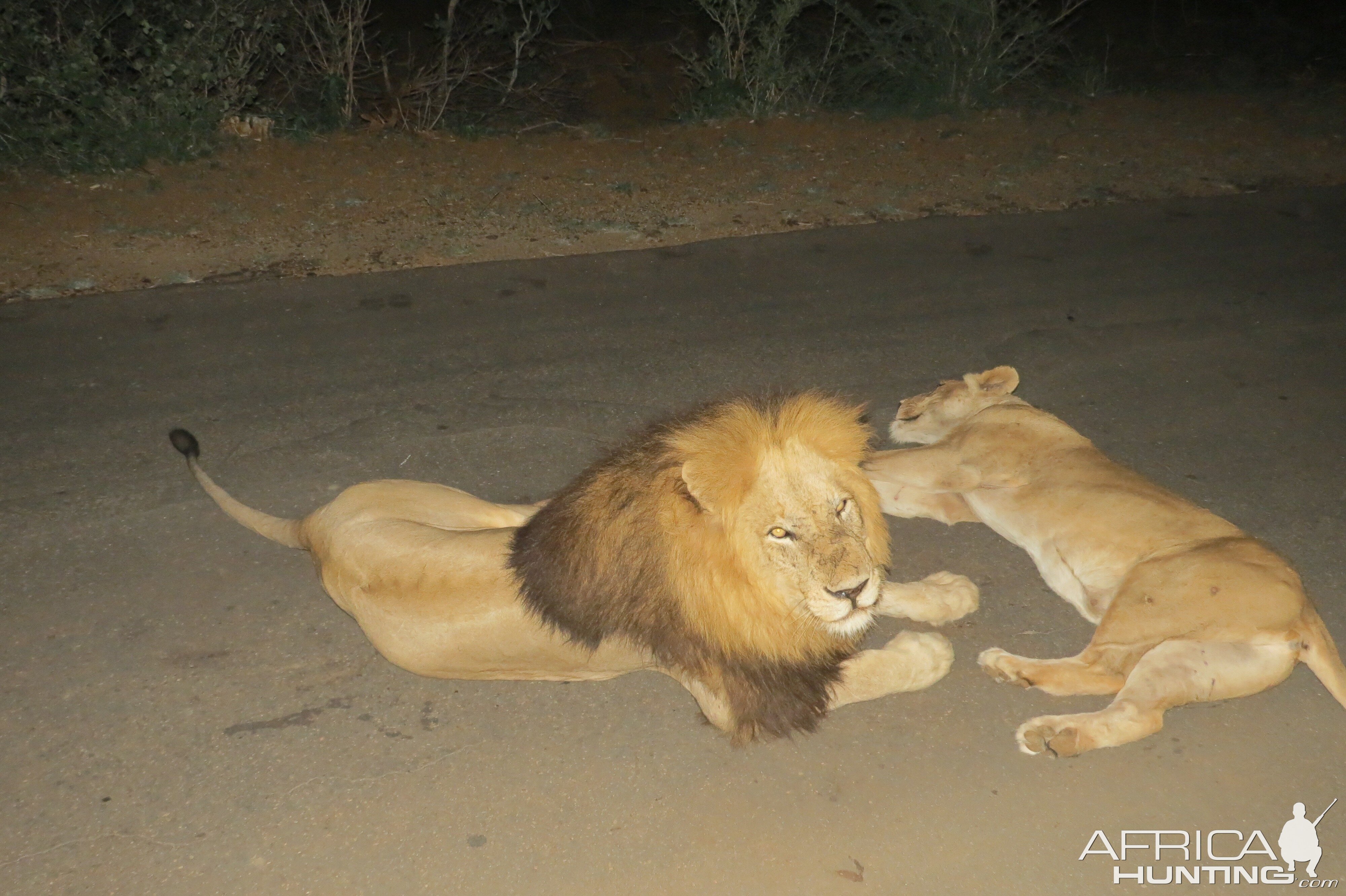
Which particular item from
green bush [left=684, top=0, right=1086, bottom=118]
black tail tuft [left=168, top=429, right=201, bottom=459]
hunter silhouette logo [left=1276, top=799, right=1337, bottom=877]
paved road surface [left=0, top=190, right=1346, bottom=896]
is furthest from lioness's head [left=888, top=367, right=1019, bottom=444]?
green bush [left=684, top=0, right=1086, bottom=118]

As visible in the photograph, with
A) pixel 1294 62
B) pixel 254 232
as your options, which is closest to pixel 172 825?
pixel 254 232

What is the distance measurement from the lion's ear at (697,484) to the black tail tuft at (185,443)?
2502 millimetres

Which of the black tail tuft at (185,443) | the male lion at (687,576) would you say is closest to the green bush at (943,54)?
the black tail tuft at (185,443)

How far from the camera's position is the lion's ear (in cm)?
288

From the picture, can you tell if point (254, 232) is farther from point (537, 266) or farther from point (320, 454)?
point (320, 454)

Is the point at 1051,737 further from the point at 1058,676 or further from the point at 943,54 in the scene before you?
the point at 943,54

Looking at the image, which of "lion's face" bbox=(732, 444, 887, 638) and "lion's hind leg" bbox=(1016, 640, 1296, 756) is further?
"lion's hind leg" bbox=(1016, 640, 1296, 756)

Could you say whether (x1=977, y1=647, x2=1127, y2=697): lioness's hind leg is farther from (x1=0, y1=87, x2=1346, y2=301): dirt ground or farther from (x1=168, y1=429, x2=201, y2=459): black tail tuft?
(x1=0, y1=87, x2=1346, y2=301): dirt ground

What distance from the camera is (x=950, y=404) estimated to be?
5.05m

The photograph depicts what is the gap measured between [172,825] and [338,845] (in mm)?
531

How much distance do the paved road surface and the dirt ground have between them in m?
0.61

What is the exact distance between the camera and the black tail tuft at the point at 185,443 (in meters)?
4.44

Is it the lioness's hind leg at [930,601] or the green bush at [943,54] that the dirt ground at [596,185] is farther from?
the lioness's hind leg at [930,601]

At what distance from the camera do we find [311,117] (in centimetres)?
1034
